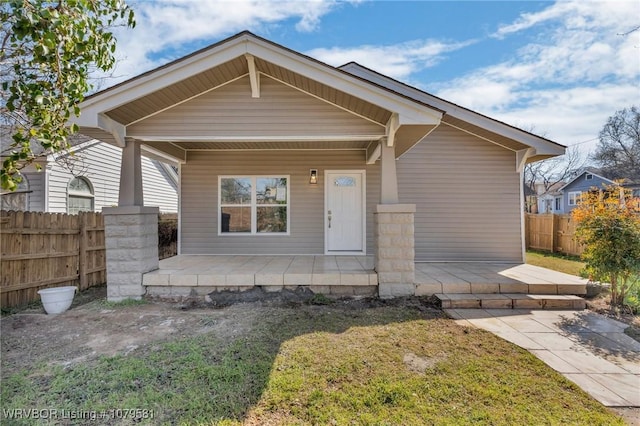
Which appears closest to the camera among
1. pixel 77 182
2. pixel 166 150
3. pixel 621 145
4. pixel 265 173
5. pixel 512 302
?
pixel 512 302

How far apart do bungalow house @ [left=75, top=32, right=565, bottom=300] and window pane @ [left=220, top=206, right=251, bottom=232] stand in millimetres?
35

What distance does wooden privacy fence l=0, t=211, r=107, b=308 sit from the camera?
4617 mm

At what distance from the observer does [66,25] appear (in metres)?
2.12

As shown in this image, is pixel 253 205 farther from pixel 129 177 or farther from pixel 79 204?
pixel 79 204

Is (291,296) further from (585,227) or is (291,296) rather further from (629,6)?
(629,6)

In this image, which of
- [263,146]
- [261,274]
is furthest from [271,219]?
[261,274]

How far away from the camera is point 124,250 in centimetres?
482

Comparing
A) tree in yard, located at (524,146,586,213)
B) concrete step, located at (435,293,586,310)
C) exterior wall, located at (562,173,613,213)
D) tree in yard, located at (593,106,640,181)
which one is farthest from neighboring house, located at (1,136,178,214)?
tree in yard, located at (524,146,586,213)

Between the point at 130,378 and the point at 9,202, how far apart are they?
30.1 ft

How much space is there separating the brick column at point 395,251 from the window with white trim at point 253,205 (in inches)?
126

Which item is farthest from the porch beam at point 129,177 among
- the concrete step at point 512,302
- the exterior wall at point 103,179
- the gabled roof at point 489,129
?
the concrete step at point 512,302

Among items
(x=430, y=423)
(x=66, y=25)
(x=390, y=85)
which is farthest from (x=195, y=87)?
(x=430, y=423)

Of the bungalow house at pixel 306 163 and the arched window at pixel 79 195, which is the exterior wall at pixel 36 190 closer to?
the arched window at pixel 79 195

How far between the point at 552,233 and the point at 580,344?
26.3ft
